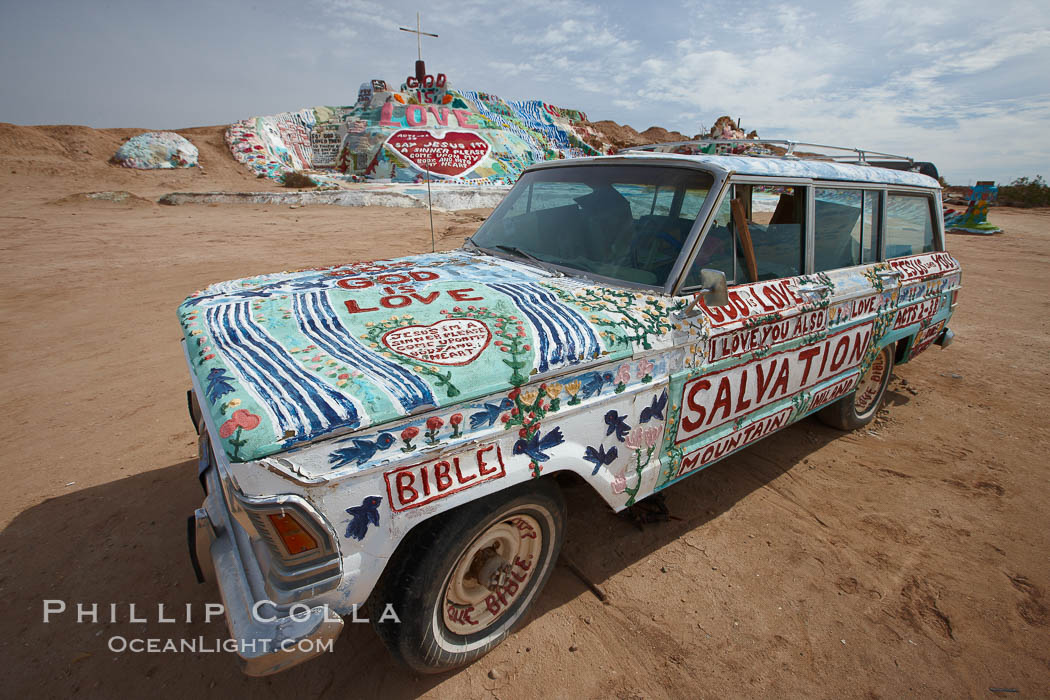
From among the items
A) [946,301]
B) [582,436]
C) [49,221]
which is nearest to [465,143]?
[49,221]

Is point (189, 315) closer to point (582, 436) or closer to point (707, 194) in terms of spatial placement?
point (582, 436)

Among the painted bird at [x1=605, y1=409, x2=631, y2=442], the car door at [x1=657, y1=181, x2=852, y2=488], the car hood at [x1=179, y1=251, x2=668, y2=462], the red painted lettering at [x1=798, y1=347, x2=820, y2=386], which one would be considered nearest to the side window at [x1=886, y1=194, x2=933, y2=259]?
the car door at [x1=657, y1=181, x2=852, y2=488]

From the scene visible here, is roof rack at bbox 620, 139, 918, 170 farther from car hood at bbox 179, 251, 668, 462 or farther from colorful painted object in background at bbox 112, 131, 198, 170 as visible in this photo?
colorful painted object in background at bbox 112, 131, 198, 170

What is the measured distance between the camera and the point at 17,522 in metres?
2.76

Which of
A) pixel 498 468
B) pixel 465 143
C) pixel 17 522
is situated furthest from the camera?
pixel 465 143

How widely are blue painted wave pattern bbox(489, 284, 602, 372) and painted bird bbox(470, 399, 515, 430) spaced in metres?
0.17

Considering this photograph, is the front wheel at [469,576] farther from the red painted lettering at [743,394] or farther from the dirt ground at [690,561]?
the red painted lettering at [743,394]

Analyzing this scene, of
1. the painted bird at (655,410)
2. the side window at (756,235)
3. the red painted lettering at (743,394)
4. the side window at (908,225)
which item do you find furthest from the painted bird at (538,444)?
the side window at (908,225)

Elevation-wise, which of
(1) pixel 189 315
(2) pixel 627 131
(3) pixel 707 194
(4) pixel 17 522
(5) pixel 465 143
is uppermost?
(2) pixel 627 131

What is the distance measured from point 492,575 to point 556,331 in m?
1.01

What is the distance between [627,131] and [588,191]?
159 feet

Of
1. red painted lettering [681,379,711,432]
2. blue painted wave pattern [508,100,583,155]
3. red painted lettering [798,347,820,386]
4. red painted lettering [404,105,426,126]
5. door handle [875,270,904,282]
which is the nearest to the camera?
red painted lettering [681,379,711,432]

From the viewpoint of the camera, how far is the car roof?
2.48m

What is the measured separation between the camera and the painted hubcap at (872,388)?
151 inches
